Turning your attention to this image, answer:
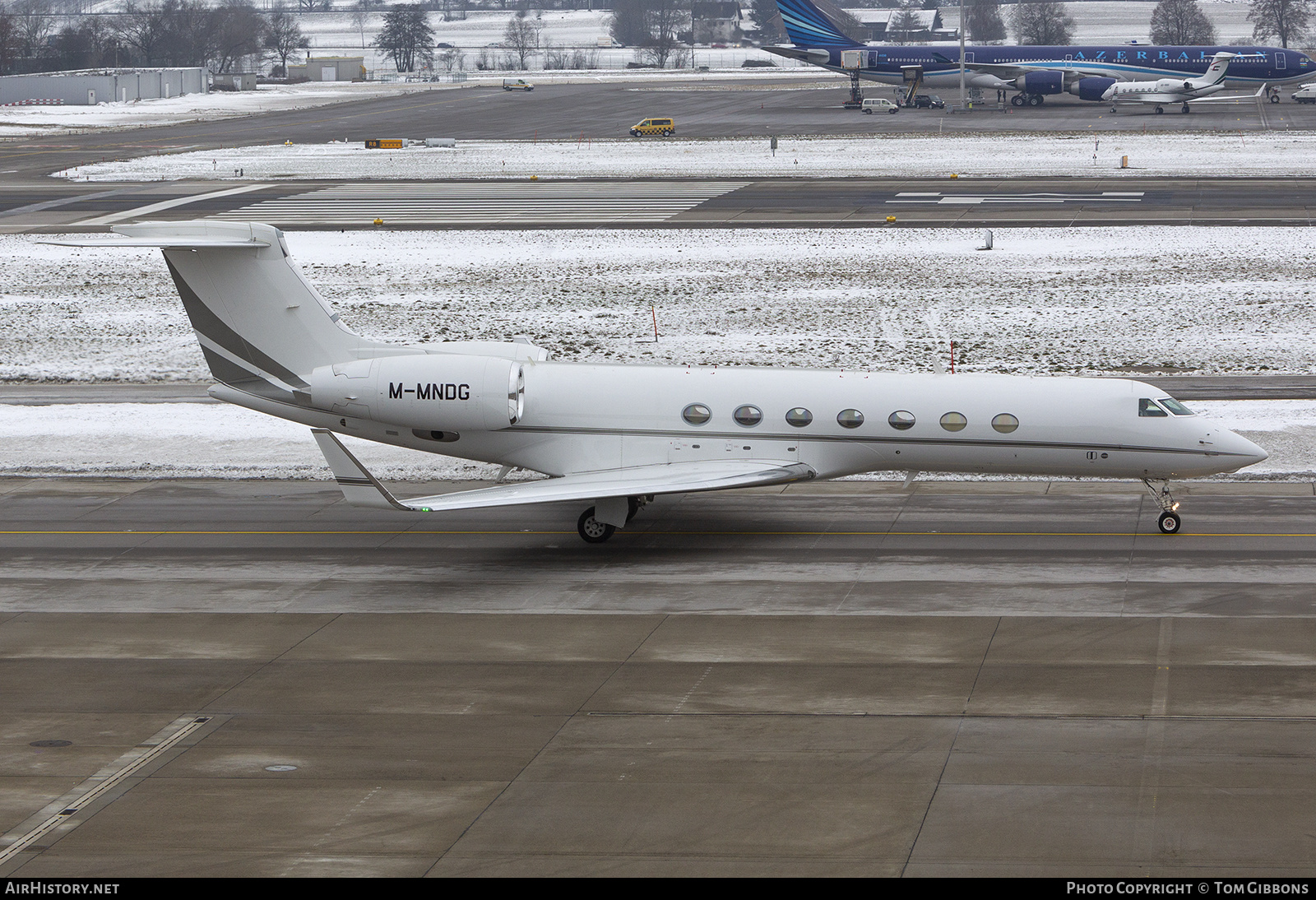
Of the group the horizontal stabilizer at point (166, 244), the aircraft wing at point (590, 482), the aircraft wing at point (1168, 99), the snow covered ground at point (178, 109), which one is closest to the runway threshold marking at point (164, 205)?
the horizontal stabilizer at point (166, 244)

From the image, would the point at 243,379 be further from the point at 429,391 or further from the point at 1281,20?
the point at 1281,20

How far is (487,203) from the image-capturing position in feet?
206

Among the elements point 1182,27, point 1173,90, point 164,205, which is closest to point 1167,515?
point 164,205

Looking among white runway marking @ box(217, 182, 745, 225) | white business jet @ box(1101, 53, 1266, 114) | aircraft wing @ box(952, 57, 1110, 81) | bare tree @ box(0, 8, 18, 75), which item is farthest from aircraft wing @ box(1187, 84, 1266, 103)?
bare tree @ box(0, 8, 18, 75)

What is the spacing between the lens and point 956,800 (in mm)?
14242

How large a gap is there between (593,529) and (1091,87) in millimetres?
91076

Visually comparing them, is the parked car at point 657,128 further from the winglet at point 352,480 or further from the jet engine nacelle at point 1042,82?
the winglet at point 352,480

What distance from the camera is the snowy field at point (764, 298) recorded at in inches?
1457

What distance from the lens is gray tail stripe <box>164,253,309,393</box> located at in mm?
23781

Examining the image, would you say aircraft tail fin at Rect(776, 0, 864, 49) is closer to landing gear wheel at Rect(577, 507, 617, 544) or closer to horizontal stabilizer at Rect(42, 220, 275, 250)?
horizontal stabilizer at Rect(42, 220, 275, 250)

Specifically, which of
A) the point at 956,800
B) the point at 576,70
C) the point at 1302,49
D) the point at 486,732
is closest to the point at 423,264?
the point at 486,732

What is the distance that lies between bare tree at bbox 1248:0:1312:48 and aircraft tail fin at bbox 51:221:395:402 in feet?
575

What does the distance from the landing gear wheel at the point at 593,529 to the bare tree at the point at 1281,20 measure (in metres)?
174

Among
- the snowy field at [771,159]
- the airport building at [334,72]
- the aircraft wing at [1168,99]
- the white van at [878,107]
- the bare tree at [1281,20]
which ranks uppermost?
the bare tree at [1281,20]
